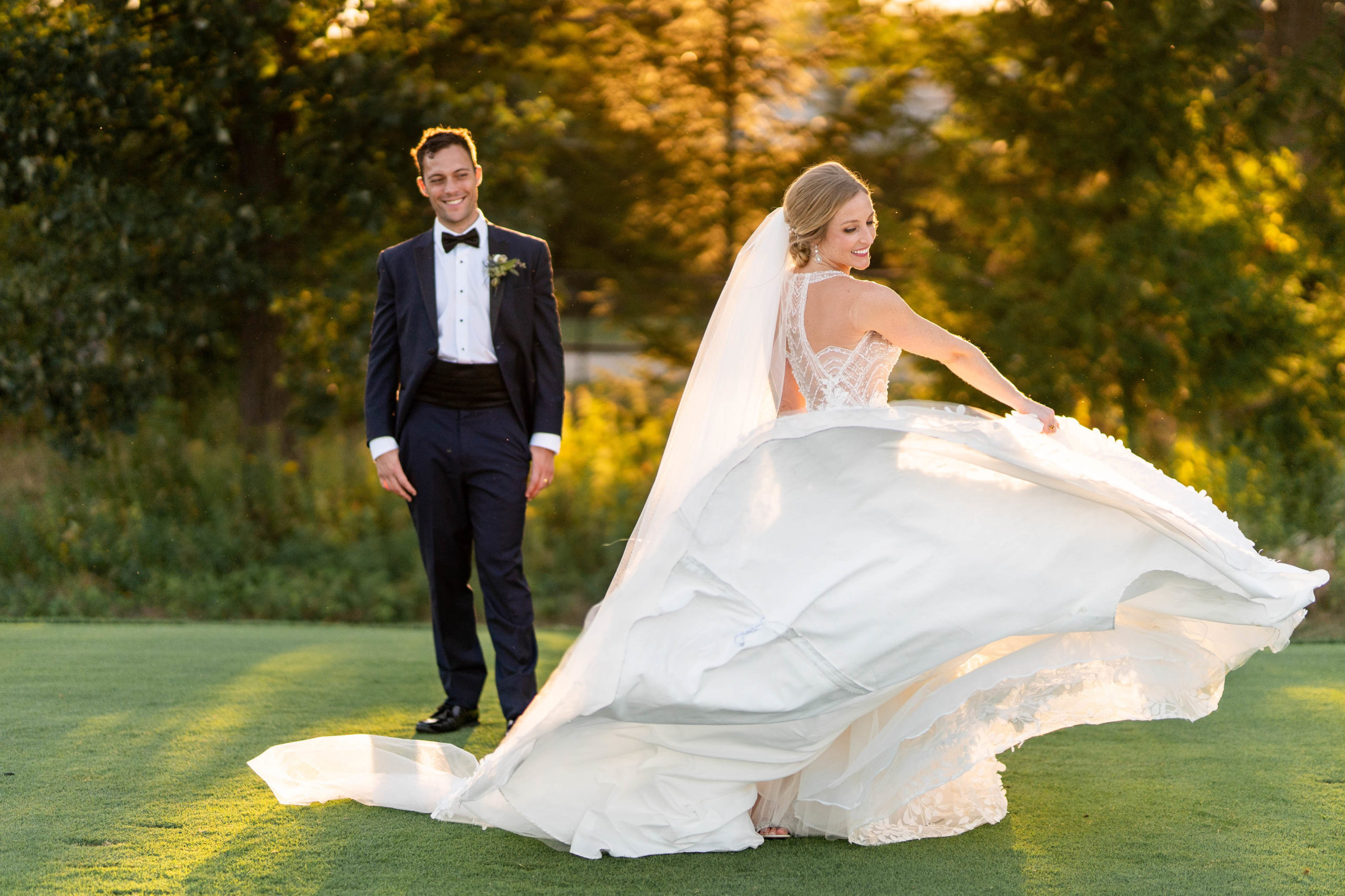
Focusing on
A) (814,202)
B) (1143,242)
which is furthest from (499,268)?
(1143,242)

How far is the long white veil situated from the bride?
117 mm

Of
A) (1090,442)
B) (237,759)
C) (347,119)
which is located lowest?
(237,759)

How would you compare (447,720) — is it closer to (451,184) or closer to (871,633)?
(451,184)

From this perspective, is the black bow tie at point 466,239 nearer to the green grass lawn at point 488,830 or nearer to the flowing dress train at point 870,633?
the flowing dress train at point 870,633

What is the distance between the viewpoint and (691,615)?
2.95m

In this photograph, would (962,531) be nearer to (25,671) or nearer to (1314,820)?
(1314,820)

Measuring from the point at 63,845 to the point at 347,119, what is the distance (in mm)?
6477

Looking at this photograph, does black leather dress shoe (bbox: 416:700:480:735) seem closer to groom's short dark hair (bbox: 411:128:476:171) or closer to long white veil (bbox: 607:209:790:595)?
long white veil (bbox: 607:209:790:595)

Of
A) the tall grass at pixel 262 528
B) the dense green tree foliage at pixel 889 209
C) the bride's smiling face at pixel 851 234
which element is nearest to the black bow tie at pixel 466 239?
the bride's smiling face at pixel 851 234

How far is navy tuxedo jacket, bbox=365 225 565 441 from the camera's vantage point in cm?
404

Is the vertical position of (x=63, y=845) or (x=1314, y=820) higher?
(x=63, y=845)

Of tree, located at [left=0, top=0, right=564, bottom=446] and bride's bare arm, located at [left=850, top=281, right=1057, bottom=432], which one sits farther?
tree, located at [left=0, top=0, right=564, bottom=446]

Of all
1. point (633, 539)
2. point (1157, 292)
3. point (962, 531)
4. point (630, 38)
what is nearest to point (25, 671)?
point (633, 539)

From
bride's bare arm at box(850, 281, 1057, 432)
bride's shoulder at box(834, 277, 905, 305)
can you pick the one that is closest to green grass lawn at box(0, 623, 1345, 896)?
bride's bare arm at box(850, 281, 1057, 432)
